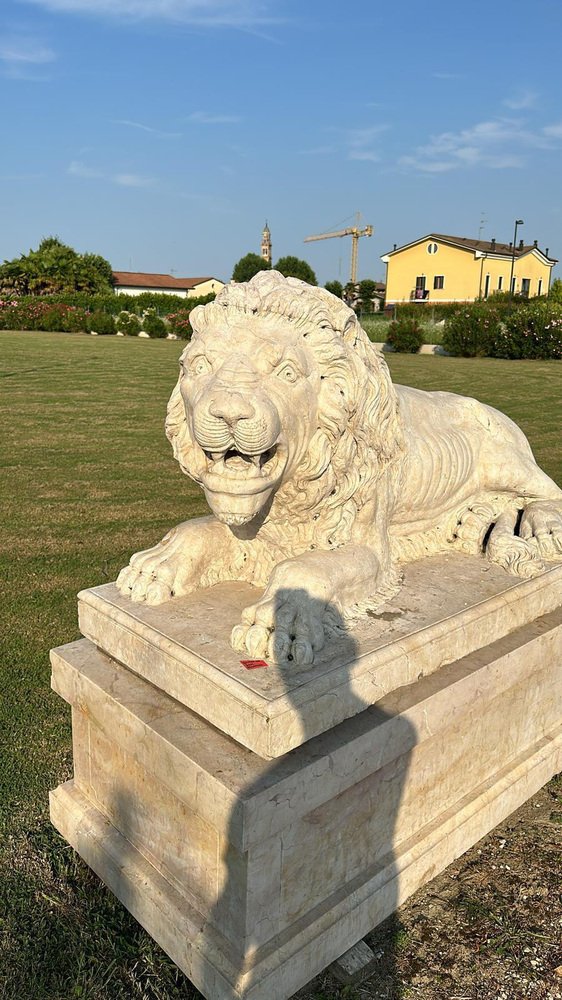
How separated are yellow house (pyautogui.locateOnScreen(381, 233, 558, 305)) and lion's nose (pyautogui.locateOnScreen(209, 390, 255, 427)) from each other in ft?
135

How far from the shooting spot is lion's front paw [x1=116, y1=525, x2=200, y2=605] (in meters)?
2.34

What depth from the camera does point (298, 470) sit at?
83.1 inches

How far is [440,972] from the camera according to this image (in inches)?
80.0

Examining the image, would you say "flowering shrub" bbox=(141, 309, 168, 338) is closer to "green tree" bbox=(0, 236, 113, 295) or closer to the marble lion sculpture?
"green tree" bbox=(0, 236, 113, 295)

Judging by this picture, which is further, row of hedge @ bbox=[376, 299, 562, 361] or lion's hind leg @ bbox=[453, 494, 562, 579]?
row of hedge @ bbox=[376, 299, 562, 361]

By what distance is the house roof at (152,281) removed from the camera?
6041 cm

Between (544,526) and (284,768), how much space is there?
1720mm

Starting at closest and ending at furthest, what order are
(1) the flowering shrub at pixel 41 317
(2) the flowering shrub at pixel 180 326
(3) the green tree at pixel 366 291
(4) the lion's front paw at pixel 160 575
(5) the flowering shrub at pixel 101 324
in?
(4) the lion's front paw at pixel 160 575, (2) the flowering shrub at pixel 180 326, (1) the flowering shrub at pixel 41 317, (5) the flowering shrub at pixel 101 324, (3) the green tree at pixel 366 291

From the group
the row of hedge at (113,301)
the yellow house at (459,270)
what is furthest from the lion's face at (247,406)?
the yellow house at (459,270)

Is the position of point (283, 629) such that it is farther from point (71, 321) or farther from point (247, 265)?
point (247, 265)

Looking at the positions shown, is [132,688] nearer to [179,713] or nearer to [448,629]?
[179,713]

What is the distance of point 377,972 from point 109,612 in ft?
4.26

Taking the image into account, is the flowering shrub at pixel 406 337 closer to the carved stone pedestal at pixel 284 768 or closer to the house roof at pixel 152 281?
the carved stone pedestal at pixel 284 768

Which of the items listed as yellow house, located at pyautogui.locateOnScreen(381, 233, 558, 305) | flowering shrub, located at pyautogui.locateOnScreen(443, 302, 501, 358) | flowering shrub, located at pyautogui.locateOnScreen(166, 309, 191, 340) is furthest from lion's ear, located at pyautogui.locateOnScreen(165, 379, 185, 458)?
yellow house, located at pyautogui.locateOnScreen(381, 233, 558, 305)
